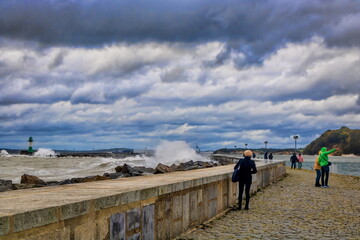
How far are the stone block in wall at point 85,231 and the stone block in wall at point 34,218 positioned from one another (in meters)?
0.37

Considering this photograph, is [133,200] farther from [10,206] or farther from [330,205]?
[330,205]

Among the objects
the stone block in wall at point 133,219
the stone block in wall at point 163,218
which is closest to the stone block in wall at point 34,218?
the stone block in wall at point 133,219

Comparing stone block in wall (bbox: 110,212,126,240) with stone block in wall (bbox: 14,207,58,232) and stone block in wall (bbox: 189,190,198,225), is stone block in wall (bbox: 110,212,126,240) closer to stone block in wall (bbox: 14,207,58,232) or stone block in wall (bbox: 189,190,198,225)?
stone block in wall (bbox: 14,207,58,232)

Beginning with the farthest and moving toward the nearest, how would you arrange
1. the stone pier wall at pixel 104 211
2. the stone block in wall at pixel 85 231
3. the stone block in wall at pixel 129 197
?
the stone block in wall at pixel 129 197 < the stone block in wall at pixel 85 231 < the stone pier wall at pixel 104 211

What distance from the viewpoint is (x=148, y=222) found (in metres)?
5.83

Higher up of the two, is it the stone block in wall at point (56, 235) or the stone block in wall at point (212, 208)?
the stone block in wall at point (56, 235)

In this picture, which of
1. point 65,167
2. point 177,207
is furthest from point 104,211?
point 65,167

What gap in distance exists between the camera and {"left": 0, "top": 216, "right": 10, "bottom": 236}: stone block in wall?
3420mm

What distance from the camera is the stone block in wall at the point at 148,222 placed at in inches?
225

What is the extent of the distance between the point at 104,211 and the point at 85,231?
403mm

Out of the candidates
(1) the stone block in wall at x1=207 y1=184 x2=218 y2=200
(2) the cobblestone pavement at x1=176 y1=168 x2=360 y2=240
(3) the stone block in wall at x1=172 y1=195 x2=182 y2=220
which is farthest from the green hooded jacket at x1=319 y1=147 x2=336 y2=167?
(3) the stone block in wall at x1=172 y1=195 x2=182 y2=220

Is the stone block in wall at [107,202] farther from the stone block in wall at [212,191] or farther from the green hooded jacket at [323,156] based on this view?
the green hooded jacket at [323,156]

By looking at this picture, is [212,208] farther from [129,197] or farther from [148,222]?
[129,197]

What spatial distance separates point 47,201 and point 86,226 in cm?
45
